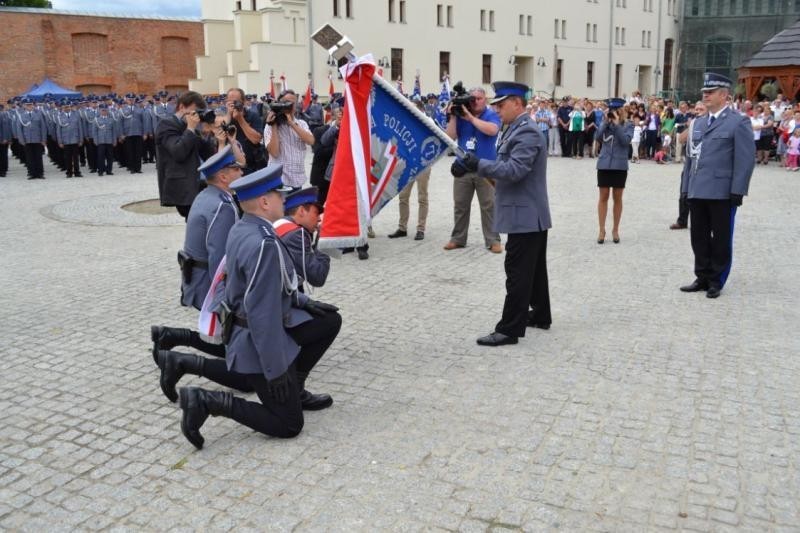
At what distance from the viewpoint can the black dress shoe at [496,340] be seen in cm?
634

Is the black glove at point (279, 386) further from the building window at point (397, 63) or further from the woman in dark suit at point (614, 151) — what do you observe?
the building window at point (397, 63)

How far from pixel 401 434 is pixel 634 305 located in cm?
377

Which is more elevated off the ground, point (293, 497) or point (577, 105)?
point (577, 105)

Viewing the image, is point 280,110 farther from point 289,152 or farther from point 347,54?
point 347,54

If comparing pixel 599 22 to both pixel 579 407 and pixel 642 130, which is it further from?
pixel 579 407

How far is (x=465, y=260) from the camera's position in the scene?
9.70 m

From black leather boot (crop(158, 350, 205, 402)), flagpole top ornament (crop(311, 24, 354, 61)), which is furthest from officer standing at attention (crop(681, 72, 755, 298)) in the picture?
black leather boot (crop(158, 350, 205, 402))

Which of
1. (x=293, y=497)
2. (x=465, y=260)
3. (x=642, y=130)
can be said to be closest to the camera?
(x=293, y=497)

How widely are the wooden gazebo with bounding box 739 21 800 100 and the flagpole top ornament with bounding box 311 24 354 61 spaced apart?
2759 cm

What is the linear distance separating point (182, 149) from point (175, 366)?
10.4 ft

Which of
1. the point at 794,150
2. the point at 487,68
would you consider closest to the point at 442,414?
the point at 794,150

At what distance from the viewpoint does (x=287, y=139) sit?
9070mm

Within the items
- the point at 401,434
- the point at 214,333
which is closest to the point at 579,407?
the point at 401,434

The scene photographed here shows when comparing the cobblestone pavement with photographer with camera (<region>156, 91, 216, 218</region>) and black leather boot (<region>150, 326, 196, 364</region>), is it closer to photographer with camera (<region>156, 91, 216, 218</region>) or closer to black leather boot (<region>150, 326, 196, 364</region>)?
black leather boot (<region>150, 326, 196, 364</region>)
